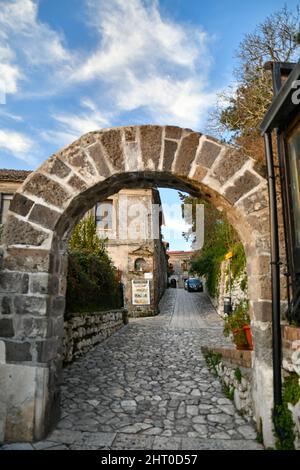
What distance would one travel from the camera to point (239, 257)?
10492 mm

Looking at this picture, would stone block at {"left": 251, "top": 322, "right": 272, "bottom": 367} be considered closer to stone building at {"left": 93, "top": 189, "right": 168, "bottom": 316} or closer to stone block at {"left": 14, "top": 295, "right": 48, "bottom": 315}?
stone block at {"left": 14, "top": 295, "right": 48, "bottom": 315}

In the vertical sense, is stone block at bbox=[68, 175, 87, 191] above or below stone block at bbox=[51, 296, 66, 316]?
above

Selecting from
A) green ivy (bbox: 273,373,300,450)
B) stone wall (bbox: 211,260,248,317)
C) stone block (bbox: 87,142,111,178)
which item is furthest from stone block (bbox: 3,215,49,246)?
stone wall (bbox: 211,260,248,317)

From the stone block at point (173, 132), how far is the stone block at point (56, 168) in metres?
1.06

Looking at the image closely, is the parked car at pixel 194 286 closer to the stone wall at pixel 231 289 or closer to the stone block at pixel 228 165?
the stone wall at pixel 231 289

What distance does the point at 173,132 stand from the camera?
312cm

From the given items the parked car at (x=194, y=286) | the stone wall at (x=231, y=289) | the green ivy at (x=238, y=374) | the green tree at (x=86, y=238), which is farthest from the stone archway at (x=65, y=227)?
the parked car at (x=194, y=286)

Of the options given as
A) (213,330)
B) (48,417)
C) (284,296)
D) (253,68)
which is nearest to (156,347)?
(213,330)

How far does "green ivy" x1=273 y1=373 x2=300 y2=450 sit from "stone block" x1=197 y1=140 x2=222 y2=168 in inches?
79.1

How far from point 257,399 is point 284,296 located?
3.08 ft

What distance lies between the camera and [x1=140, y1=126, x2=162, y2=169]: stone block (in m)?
3.08
